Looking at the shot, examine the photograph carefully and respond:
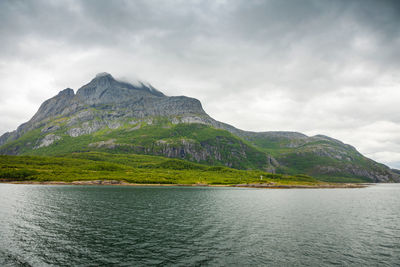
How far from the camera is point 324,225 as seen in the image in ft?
190

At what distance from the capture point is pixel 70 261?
102 feet

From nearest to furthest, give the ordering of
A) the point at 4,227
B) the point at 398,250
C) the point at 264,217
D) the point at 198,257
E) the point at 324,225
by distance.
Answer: the point at 198,257
the point at 398,250
the point at 4,227
the point at 324,225
the point at 264,217

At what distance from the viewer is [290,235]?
4747cm

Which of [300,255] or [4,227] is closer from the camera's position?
[300,255]

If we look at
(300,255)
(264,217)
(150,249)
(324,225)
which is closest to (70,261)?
(150,249)

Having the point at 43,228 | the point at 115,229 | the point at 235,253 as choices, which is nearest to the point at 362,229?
the point at 235,253

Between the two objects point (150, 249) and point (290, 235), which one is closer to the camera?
point (150, 249)

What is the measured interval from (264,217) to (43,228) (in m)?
57.3

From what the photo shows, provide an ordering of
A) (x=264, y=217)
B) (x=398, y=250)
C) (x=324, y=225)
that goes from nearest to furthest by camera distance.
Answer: (x=398, y=250) < (x=324, y=225) < (x=264, y=217)

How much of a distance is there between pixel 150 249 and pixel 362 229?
51.9 meters

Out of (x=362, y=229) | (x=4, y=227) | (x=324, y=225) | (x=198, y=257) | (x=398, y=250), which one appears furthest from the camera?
(x=324, y=225)

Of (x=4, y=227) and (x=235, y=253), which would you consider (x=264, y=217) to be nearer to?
(x=235, y=253)

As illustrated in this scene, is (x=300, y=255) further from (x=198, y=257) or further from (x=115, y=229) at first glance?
(x=115, y=229)

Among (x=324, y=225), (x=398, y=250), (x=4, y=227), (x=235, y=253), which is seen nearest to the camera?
(x=235, y=253)
